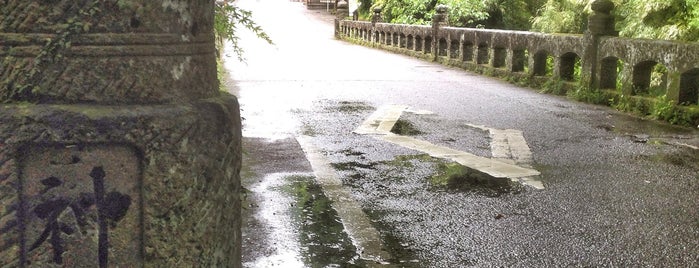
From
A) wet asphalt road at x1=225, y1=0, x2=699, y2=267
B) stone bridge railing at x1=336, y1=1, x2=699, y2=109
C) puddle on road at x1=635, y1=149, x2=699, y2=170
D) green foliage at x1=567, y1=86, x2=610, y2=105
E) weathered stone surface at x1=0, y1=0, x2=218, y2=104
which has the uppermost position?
weathered stone surface at x1=0, y1=0, x2=218, y2=104

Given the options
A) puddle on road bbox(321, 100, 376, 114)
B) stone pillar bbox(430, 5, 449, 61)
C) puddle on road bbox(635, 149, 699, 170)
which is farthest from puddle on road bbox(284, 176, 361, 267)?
stone pillar bbox(430, 5, 449, 61)

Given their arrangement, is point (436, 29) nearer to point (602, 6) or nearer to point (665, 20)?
point (665, 20)

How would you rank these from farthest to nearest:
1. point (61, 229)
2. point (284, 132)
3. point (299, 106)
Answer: point (299, 106), point (284, 132), point (61, 229)

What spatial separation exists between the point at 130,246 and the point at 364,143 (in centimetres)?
517

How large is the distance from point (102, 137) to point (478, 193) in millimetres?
3564

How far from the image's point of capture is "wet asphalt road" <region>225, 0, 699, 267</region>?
391 cm

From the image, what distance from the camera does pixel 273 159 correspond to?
629cm

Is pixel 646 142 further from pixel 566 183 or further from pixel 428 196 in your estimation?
pixel 428 196

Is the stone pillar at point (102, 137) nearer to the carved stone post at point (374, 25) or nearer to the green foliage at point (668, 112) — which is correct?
the green foliage at point (668, 112)

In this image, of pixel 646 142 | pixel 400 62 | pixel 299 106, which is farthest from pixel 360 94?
pixel 400 62

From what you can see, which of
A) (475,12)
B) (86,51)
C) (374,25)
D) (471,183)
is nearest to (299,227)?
(471,183)

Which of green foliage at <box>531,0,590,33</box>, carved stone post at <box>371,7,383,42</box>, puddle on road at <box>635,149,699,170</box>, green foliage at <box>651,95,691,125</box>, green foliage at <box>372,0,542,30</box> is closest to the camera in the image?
puddle on road at <box>635,149,699,170</box>

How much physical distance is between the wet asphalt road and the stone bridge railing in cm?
69

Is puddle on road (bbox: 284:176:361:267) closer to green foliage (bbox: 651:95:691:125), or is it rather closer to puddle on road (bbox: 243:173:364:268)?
puddle on road (bbox: 243:173:364:268)
